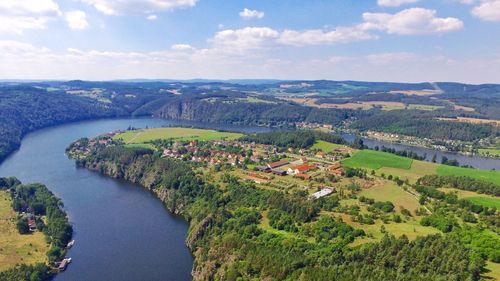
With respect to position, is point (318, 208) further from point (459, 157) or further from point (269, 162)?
point (459, 157)

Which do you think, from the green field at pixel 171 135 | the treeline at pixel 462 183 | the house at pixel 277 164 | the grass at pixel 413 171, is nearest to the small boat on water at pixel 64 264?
the house at pixel 277 164

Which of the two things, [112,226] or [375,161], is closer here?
[112,226]

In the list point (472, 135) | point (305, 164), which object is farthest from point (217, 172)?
point (472, 135)

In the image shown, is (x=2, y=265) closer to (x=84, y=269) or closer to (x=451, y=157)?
(x=84, y=269)

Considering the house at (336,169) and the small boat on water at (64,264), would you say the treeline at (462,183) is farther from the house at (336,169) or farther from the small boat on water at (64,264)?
the small boat on water at (64,264)

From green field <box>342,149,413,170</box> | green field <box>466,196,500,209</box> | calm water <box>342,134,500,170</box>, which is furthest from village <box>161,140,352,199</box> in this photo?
calm water <box>342,134,500,170</box>

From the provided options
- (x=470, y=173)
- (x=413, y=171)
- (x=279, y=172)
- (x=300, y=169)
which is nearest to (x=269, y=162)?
(x=279, y=172)
